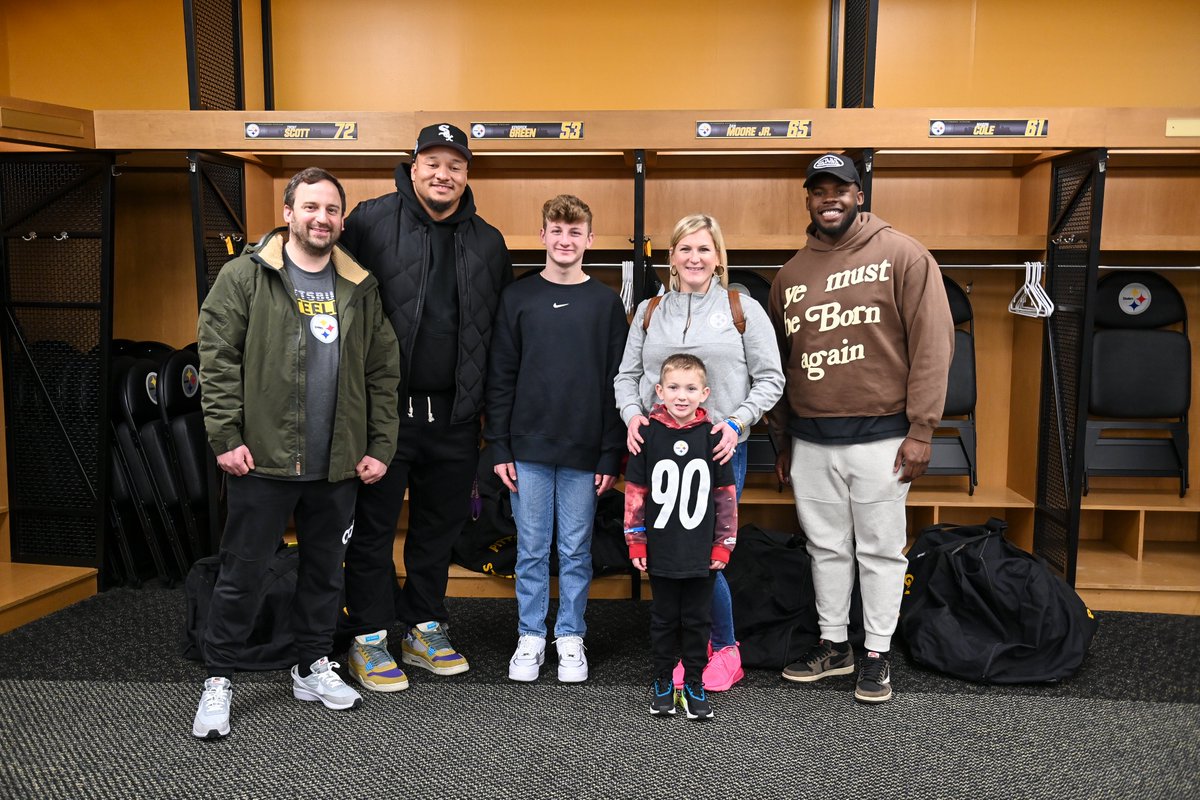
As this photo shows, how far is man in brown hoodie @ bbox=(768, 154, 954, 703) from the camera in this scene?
2.76m

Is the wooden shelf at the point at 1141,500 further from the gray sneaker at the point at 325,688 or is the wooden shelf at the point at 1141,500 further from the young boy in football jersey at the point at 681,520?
the gray sneaker at the point at 325,688

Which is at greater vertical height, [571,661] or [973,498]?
[973,498]

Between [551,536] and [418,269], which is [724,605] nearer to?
[551,536]

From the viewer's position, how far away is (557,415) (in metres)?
2.88

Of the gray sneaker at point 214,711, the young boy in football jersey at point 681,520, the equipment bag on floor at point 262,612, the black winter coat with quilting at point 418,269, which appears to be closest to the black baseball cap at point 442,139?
the black winter coat with quilting at point 418,269

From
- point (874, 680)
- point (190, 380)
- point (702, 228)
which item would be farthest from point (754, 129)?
point (190, 380)

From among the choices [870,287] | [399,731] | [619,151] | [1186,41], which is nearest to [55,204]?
[619,151]

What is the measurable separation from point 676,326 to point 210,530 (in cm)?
229

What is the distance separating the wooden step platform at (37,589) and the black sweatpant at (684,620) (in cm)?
253

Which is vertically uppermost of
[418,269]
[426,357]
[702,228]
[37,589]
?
[702,228]

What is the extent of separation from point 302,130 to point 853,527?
2.61 meters

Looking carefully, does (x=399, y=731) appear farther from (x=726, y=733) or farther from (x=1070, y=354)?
(x=1070, y=354)

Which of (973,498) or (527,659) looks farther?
(973,498)

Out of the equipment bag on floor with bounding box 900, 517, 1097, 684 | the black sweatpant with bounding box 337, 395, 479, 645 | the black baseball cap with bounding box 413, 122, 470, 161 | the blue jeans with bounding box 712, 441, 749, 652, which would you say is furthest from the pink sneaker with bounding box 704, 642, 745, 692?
the black baseball cap with bounding box 413, 122, 470, 161
